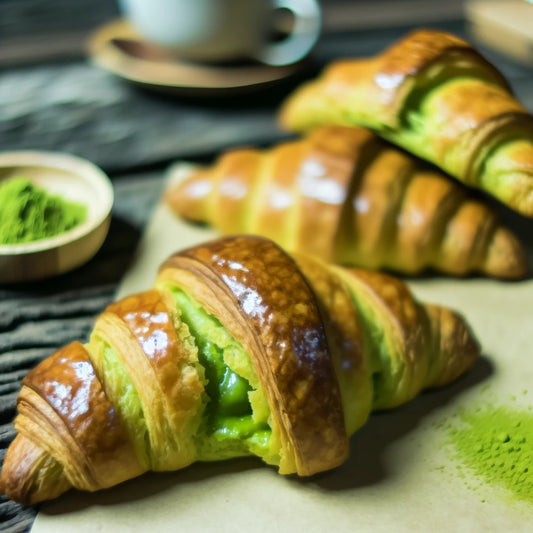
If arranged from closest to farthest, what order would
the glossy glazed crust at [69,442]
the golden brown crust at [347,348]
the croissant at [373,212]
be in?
the glossy glazed crust at [69,442]
the golden brown crust at [347,348]
the croissant at [373,212]

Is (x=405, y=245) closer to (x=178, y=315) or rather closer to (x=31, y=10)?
(x=178, y=315)

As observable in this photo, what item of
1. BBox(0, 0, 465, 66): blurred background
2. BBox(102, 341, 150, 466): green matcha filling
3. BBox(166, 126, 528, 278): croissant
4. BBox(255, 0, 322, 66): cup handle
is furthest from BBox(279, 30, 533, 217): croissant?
BBox(0, 0, 465, 66): blurred background

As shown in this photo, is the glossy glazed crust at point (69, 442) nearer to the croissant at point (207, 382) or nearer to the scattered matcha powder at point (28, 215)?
the croissant at point (207, 382)

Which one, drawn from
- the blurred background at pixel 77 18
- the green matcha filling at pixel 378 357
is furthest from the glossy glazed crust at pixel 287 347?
the blurred background at pixel 77 18

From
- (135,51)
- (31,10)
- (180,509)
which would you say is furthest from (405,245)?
(31,10)

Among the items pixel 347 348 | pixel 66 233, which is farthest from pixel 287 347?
pixel 66 233

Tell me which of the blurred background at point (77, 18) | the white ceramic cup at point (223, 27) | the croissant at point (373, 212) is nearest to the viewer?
the croissant at point (373, 212)
